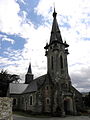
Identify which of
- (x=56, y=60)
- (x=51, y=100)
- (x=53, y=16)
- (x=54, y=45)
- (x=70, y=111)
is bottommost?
(x=70, y=111)

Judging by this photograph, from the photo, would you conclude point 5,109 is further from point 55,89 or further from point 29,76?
point 29,76

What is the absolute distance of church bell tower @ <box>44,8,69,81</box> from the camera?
32688 mm

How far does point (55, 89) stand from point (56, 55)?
8.50 m

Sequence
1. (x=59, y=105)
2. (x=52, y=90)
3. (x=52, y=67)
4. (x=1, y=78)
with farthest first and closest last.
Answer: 1. (x=1, y=78)
2. (x=52, y=67)
3. (x=52, y=90)
4. (x=59, y=105)

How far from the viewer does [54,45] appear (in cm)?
3422

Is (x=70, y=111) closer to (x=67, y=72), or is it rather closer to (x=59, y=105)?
(x=59, y=105)

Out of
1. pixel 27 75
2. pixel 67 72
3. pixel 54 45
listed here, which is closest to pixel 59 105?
pixel 67 72

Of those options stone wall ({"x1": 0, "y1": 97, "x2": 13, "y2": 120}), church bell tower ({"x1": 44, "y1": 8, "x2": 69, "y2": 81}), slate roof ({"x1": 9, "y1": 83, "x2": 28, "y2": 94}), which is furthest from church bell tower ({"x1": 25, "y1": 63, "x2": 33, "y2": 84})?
stone wall ({"x1": 0, "y1": 97, "x2": 13, "y2": 120})

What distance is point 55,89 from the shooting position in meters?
30.9

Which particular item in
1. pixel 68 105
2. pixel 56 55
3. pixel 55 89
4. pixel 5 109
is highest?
pixel 56 55

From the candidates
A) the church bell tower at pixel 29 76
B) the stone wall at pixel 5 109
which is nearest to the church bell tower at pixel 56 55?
the church bell tower at pixel 29 76

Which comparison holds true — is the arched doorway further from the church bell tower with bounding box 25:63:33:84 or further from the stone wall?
the stone wall

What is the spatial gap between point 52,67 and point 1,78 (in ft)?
74.0

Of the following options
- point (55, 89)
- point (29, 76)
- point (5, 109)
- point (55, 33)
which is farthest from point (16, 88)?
point (5, 109)
